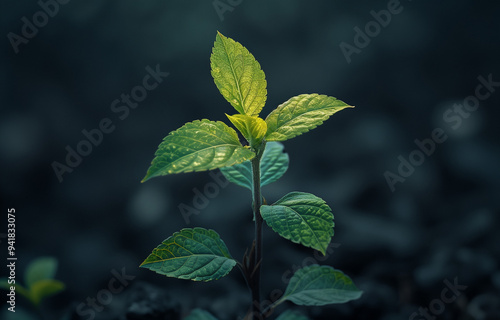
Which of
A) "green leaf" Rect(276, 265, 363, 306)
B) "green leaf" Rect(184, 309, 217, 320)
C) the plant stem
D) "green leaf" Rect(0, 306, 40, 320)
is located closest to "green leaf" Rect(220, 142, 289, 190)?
the plant stem

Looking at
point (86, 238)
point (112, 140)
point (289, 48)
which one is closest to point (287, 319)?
point (86, 238)

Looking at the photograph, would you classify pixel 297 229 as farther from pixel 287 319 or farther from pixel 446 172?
pixel 446 172

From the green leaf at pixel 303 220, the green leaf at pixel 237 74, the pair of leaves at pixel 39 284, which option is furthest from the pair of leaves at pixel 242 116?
the pair of leaves at pixel 39 284

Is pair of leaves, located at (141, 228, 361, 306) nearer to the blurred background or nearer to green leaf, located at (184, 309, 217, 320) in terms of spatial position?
green leaf, located at (184, 309, 217, 320)

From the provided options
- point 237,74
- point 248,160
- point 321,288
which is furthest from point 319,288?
point 237,74

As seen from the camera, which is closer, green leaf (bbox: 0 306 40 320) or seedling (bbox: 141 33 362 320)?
seedling (bbox: 141 33 362 320)

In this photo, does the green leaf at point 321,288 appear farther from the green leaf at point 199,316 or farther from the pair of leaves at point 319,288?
the green leaf at point 199,316
